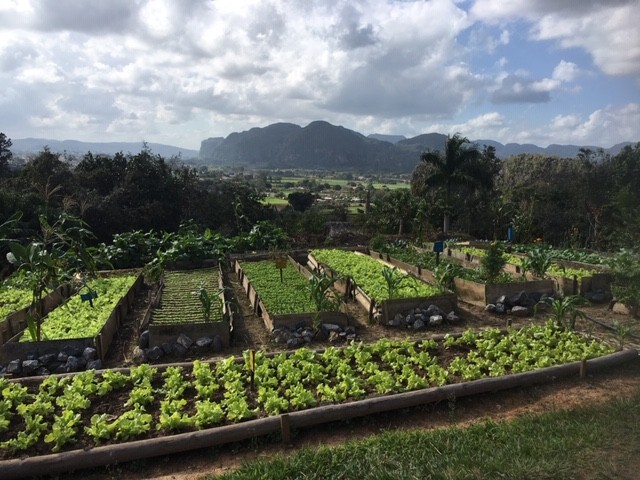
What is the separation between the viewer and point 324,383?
5.03m

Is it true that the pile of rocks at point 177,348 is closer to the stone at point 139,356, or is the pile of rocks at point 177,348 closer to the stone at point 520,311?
the stone at point 139,356

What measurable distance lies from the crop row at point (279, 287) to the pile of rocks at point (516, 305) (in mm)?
3263

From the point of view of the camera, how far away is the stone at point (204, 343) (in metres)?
6.38

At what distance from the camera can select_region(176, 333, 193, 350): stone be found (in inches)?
249

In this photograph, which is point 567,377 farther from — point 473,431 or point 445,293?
point 445,293

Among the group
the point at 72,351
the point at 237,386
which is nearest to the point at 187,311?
the point at 72,351

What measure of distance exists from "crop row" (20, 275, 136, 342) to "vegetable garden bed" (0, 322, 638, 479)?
1.35m

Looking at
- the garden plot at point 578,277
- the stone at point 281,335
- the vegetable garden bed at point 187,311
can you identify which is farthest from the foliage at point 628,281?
the vegetable garden bed at point 187,311

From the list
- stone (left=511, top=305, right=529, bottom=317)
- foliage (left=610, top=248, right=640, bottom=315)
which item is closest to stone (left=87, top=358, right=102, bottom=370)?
stone (left=511, top=305, right=529, bottom=317)

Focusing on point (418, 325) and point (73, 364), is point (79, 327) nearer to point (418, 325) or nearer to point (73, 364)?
point (73, 364)

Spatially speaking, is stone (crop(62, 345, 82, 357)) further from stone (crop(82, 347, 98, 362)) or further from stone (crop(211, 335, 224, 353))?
stone (crop(211, 335, 224, 353))

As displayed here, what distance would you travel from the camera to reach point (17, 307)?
7.70 m

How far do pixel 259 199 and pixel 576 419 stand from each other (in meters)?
15.7

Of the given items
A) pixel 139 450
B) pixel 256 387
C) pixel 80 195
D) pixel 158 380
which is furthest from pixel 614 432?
pixel 80 195
